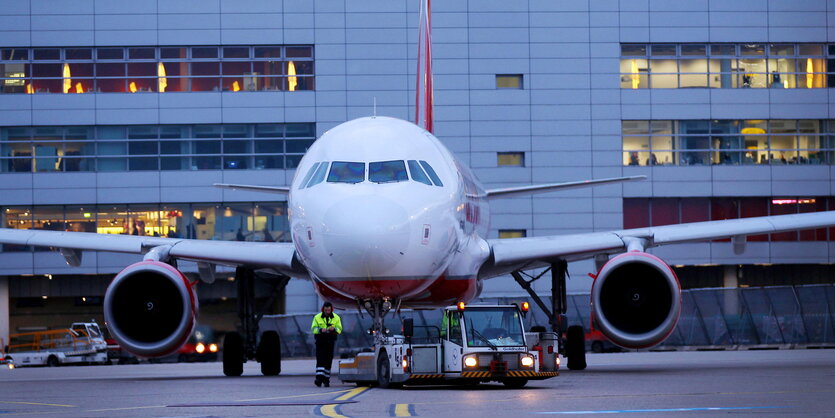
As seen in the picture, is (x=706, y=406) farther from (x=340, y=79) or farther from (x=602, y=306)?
(x=340, y=79)

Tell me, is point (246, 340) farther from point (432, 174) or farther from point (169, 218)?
point (169, 218)

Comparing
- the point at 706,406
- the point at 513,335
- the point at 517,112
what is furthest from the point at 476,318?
the point at 517,112

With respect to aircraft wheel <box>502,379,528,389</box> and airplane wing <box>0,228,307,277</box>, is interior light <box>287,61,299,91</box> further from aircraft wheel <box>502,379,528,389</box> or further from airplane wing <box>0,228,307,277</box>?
aircraft wheel <box>502,379,528,389</box>

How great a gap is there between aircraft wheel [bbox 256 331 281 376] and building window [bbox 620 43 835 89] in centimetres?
3365

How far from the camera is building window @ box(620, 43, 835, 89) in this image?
56.6 meters

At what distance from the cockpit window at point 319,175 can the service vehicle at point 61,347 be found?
33.8 metres

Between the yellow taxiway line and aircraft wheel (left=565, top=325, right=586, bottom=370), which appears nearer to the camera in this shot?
the yellow taxiway line

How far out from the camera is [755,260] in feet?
189

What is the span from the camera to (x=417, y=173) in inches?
803

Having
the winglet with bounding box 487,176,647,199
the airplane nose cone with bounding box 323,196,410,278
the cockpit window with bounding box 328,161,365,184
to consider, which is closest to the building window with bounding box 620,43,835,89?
Result: the winglet with bounding box 487,176,647,199

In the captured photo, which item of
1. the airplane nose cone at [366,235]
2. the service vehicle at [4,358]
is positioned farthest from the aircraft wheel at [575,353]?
the service vehicle at [4,358]

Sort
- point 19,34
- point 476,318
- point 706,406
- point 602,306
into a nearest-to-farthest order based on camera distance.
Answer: point 706,406
point 476,318
point 602,306
point 19,34

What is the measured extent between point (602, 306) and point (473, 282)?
2445mm

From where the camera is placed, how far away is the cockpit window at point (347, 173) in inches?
780
